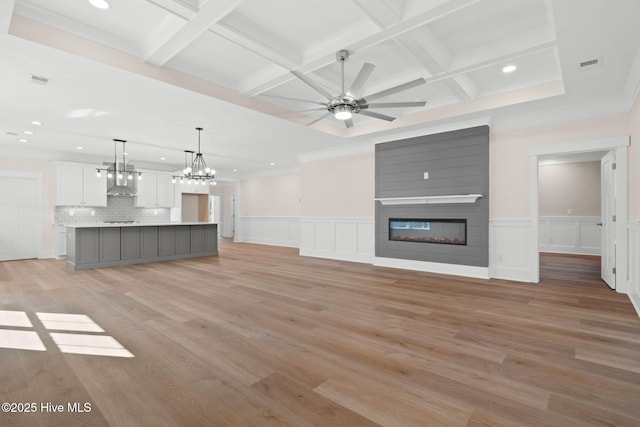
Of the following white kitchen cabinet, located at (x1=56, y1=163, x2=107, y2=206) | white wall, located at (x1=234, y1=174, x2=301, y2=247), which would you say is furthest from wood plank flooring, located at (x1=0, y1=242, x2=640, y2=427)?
white wall, located at (x1=234, y1=174, x2=301, y2=247)

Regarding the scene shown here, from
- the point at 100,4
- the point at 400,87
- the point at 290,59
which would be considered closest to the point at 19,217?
the point at 100,4

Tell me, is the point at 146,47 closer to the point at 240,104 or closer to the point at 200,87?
the point at 200,87

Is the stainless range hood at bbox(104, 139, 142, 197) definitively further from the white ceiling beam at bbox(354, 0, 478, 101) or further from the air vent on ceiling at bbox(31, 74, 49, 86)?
the white ceiling beam at bbox(354, 0, 478, 101)

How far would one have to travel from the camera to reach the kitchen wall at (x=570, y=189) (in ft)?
26.5

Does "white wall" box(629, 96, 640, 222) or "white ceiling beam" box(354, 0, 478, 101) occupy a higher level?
"white ceiling beam" box(354, 0, 478, 101)

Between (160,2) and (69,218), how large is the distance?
28.1ft

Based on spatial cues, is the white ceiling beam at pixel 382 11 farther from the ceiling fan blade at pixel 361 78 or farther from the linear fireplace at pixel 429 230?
the linear fireplace at pixel 429 230

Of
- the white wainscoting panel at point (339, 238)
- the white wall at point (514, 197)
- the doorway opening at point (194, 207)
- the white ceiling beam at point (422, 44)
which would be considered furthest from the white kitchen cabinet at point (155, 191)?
the white wall at point (514, 197)

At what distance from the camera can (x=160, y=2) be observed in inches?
102

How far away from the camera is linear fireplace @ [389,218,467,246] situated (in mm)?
5770

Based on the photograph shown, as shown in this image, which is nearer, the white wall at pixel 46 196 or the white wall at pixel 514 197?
the white wall at pixel 514 197

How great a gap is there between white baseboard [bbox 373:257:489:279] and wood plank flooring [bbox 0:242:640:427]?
0.76 meters

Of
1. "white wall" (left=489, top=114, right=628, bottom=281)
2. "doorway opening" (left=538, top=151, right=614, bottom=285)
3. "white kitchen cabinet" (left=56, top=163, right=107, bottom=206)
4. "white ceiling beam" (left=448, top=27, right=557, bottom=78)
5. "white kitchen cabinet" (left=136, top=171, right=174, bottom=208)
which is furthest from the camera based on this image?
"white kitchen cabinet" (left=136, top=171, right=174, bottom=208)

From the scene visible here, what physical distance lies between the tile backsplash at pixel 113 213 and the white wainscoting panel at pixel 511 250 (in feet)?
32.8
